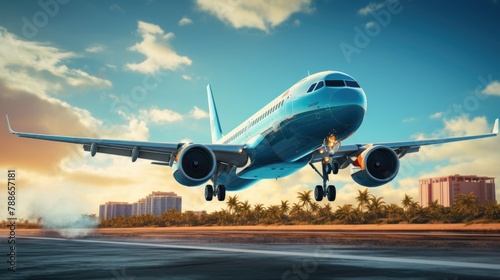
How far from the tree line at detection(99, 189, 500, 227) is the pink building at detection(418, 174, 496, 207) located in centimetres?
5081

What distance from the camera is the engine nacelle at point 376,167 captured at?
27323 millimetres

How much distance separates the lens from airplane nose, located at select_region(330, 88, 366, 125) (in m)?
21.0

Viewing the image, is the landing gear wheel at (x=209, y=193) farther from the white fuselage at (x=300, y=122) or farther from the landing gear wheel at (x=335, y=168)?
the landing gear wheel at (x=335, y=168)

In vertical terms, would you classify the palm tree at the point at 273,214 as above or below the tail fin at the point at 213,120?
below

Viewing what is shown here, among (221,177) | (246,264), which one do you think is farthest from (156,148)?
(246,264)

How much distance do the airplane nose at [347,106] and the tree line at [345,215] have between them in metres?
42.9

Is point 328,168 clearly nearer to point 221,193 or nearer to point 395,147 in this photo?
point 395,147

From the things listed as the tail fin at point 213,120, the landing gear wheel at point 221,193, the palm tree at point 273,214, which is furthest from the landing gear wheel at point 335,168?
the palm tree at point 273,214

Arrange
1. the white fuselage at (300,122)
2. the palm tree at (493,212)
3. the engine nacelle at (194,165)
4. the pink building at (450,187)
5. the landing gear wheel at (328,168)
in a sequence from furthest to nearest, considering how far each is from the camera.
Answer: the pink building at (450,187)
the palm tree at (493,212)
the landing gear wheel at (328,168)
the engine nacelle at (194,165)
the white fuselage at (300,122)

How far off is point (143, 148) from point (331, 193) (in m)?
11.3

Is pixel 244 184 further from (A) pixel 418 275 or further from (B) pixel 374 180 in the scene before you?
(A) pixel 418 275

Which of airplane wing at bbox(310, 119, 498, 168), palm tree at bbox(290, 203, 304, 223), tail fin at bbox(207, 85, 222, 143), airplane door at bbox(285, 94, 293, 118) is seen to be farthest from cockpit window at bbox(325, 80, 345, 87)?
palm tree at bbox(290, 203, 304, 223)

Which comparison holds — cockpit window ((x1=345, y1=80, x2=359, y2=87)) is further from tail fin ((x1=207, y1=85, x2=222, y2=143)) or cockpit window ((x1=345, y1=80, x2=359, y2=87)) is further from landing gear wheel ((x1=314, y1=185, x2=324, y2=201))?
tail fin ((x1=207, y1=85, x2=222, y2=143))

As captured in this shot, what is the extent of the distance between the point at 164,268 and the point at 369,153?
18885 millimetres
